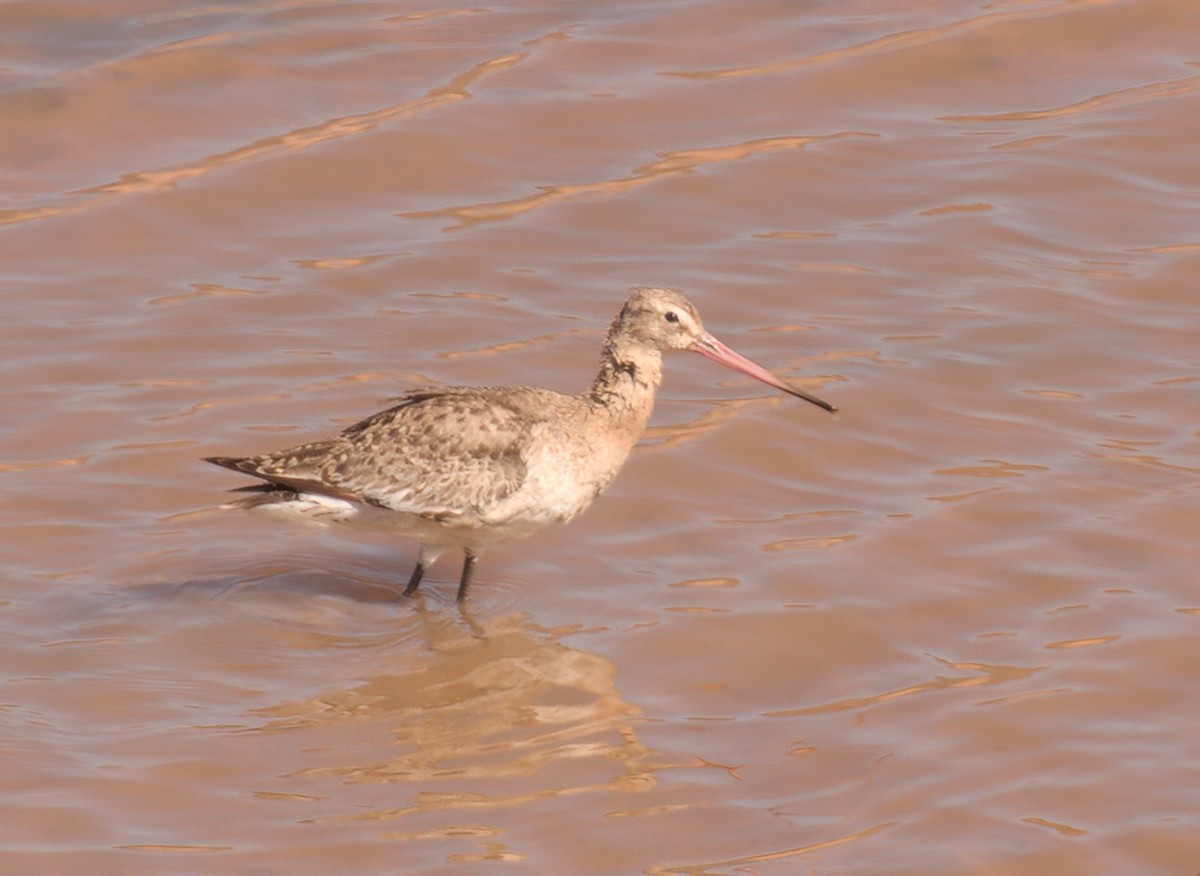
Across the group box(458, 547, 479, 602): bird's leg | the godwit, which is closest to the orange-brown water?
box(458, 547, 479, 602): bird's leg

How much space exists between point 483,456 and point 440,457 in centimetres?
21

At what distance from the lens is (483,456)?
8.96 m

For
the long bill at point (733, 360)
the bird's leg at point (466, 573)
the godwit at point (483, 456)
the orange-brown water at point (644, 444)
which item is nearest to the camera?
the orange-brown water at point (644, 444)

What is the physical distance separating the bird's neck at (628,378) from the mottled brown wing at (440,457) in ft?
1.58

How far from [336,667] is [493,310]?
11.9 ft

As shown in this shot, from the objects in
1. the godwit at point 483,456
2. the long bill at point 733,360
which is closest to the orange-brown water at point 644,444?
the godwit at point 483,456

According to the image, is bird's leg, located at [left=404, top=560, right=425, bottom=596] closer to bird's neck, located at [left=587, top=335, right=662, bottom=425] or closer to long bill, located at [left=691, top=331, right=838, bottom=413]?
bird's neck, located at [left=587, top=335, right=662, bottom=425]

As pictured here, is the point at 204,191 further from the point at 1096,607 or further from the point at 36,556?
the point at 1096,607

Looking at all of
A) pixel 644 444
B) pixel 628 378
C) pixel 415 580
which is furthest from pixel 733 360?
pixel 415 580

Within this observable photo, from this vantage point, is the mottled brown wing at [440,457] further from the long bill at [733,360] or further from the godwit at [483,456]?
the long bill at [733,360]

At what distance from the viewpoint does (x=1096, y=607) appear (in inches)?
342

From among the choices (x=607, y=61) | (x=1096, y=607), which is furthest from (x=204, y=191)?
(x=1096, y=607)

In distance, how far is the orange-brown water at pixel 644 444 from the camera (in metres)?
7.36

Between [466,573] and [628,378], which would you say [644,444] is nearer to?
[628,378]
